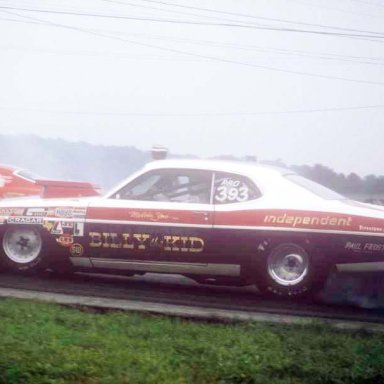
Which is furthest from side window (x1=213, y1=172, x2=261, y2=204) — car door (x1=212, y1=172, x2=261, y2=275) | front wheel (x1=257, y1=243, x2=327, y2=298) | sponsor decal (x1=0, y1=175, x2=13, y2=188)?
sponsor decal (x1=0, y1=175, x2=13, y2=188)

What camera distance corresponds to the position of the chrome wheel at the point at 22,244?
7.50 meters

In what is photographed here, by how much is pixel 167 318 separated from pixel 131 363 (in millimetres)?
1375

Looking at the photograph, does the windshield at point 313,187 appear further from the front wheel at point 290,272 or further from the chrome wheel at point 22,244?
the chrome wheel at point 22,244

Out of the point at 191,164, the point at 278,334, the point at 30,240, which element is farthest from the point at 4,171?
the point at 278,334

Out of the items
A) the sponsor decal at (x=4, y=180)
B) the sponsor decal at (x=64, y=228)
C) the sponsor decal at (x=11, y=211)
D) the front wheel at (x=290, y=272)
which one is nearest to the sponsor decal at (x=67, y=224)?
the sponsor decal at (x=64, y=228)

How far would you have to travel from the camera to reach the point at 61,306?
20.0ft

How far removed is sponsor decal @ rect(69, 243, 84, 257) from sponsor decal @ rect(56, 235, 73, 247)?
45 mm

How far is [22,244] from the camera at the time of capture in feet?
24.8

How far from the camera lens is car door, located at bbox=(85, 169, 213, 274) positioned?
7000 millimetres

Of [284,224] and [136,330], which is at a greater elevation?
[284,224]

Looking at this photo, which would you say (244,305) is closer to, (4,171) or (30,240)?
(30,240)

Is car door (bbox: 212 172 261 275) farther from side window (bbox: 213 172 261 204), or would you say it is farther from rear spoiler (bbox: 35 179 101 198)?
rear spoiler (bbox: 35 179 101 198)

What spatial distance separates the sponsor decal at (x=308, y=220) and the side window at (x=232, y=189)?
0.33m

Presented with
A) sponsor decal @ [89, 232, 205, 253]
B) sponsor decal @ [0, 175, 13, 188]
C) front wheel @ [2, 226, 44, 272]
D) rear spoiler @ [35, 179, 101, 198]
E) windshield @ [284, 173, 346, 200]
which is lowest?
front wheel @ [2, 226, 44, 272]
